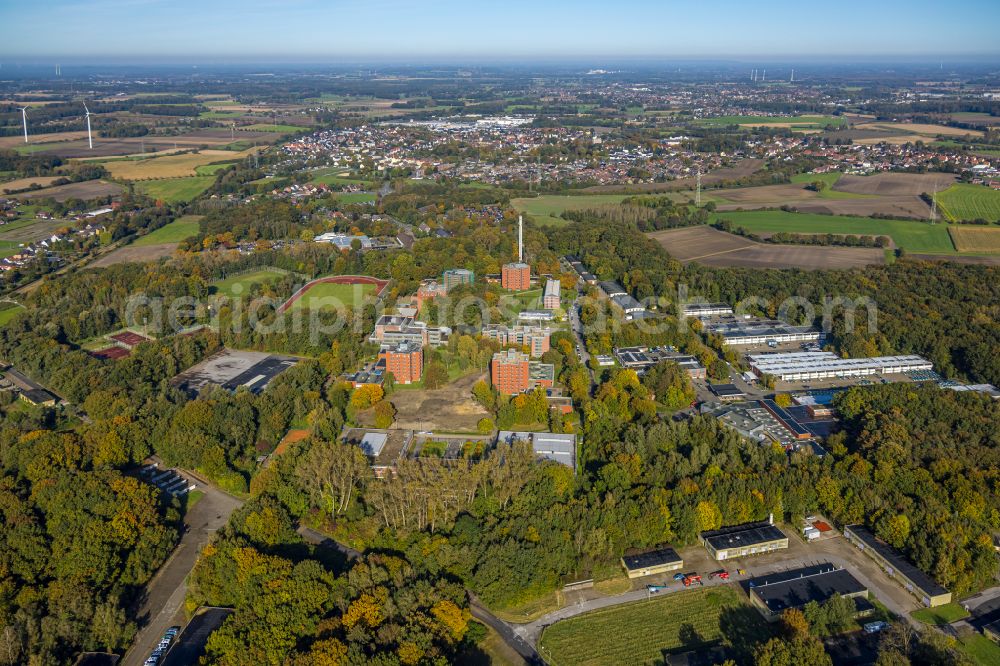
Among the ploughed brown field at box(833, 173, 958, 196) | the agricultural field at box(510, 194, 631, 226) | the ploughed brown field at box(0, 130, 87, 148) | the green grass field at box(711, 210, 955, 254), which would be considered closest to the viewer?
the green grass field at box(711, 210, 955, 254)

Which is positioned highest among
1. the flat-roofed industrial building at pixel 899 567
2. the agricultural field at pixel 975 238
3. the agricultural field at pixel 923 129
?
the agricultural field at pixel 923 129

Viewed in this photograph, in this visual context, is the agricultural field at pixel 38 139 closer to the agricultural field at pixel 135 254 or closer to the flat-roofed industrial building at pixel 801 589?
the agricultural field at pixel 135 254

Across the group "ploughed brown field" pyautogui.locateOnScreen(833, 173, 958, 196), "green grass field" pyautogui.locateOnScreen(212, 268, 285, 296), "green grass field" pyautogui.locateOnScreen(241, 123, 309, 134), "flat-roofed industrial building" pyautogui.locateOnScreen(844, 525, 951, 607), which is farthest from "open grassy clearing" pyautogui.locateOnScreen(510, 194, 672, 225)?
"green grass field" pyautogui.locateOnScreen(241, 123, 309, 134)

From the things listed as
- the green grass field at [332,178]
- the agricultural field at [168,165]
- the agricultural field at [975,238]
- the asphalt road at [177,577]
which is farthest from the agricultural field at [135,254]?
the agricultural field at [975,238]

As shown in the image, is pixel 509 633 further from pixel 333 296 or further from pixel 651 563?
pixel 333 296

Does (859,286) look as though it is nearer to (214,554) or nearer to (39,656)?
(214,554)

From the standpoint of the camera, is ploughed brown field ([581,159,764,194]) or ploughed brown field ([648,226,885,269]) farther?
ploughed brown field ([581,159,764,194])

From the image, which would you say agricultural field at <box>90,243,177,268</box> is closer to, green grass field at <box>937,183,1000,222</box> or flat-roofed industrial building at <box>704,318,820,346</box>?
flat-roofed industrial building at <box>704,318,820,346</box>
